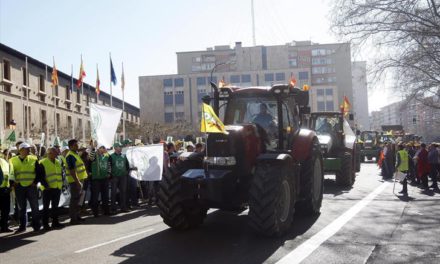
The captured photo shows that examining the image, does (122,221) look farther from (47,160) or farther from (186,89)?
(186,89)

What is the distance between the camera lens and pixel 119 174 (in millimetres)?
11281

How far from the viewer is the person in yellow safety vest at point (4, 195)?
29.3 feet

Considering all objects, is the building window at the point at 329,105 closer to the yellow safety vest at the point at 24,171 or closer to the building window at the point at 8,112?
the building window at the point at 8,112

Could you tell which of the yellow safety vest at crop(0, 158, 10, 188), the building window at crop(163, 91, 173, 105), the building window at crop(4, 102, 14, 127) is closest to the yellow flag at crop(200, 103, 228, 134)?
the yellow safety vest at crop(0, 158, 10, 188)

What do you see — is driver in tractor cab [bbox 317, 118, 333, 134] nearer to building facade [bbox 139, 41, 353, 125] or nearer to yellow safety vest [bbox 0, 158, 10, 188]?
yellow safety vest [bbox 0, 158, 10, 188]

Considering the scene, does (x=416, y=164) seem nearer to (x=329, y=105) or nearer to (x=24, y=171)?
(x=24, y=171)

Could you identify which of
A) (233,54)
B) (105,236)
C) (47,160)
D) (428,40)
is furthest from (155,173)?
(233,54)

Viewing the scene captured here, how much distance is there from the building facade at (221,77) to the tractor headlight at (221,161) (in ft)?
230

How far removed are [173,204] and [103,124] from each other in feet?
16.4

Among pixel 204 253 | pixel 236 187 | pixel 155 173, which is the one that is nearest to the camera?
pixel 204 253

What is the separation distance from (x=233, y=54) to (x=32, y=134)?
202ft

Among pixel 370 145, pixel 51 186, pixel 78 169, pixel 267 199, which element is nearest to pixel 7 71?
pixel 78 169

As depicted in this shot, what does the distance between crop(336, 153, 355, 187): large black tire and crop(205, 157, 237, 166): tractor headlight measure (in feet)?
29.2

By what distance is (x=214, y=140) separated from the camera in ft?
24.9
